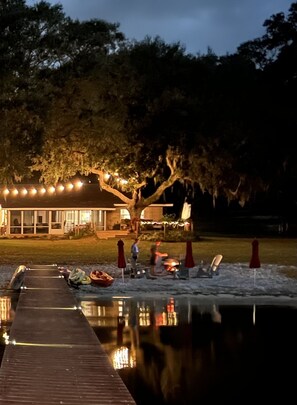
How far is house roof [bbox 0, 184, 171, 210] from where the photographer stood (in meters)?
53.4

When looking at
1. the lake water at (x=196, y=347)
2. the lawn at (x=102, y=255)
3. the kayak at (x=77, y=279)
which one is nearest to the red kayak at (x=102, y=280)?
the kayak at (x=77, y=279)

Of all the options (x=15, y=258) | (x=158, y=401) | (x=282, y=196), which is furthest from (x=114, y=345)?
(x=282, y=196)

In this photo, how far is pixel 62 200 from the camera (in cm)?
5516

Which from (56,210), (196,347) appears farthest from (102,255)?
(56,210)

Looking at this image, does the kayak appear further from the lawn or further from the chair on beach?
the lawn

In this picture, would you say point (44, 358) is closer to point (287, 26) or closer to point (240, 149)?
point (240, 149)

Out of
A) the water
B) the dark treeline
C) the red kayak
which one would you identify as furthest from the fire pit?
the dark treeline

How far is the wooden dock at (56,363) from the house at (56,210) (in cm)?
3799

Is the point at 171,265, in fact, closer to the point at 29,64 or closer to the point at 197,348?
the point at 197,348

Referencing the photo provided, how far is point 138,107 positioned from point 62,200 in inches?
674

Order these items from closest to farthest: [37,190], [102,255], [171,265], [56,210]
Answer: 1. [171,265]
2. [102,255]
3. [56,210]
4. [37,190]

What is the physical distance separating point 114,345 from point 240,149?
1361 inches

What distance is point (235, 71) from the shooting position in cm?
4453

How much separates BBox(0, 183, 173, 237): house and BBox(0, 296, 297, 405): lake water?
3600 cm
